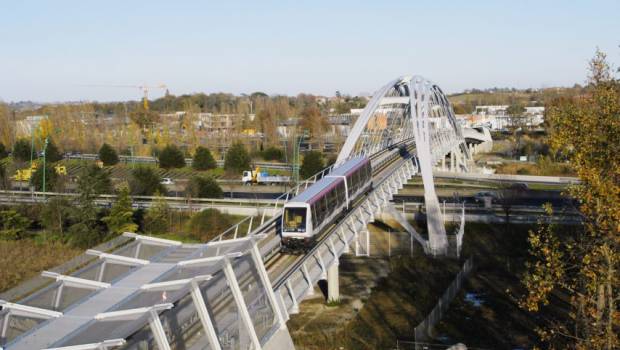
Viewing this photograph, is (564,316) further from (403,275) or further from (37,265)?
(37,265)

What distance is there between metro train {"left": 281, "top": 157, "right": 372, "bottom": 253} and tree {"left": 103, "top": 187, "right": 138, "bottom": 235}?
1596 cm

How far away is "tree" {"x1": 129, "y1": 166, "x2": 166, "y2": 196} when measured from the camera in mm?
47281

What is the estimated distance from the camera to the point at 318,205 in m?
22.0

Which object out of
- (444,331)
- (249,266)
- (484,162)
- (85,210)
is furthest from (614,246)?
(484,162)

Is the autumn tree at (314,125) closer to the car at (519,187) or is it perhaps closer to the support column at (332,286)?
the car at (519,187)

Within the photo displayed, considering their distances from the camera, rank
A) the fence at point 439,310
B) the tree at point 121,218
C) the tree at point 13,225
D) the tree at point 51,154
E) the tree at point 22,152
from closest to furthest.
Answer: the fence at point 439,310, the tree at point 13,225, the tree at point 121,218, the tree at point 51,154, the tree at point 22,152

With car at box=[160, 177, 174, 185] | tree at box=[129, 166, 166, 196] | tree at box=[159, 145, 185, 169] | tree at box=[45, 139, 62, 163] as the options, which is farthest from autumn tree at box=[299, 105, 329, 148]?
tree at box=[129, 166, 166, 196]

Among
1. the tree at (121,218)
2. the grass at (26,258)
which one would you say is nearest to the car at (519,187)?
the tree at (121,218)

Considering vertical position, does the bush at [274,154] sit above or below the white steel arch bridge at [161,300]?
below

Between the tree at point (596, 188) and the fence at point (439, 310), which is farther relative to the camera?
the fence at point (439, 310)

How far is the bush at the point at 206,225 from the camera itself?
129ft

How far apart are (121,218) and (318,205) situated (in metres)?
20.4

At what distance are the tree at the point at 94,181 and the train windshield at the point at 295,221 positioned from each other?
2314 cm

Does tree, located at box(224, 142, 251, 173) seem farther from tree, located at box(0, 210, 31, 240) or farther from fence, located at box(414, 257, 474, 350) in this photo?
fence, located at box(414, 257, 474, 350)
